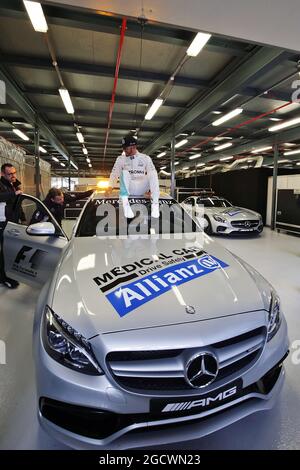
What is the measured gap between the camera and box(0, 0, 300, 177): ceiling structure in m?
3.68

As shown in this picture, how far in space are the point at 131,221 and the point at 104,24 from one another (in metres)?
2.95

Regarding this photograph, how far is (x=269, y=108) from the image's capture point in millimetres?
7043

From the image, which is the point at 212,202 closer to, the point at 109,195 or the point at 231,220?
the point at 231,220

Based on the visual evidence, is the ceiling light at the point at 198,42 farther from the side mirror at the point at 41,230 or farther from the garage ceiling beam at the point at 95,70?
the side mirror at the point at 41,230

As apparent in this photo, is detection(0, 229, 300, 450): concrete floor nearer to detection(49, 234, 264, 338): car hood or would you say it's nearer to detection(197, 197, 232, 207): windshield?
detection(49, 234, 264, 338): car hood

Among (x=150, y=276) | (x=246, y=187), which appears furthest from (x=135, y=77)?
(x=246, y=187)

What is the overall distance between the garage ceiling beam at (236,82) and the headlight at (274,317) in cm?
364

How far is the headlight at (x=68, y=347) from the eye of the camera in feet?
3.12

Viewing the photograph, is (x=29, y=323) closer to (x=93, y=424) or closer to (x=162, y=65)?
(x=93, y=424)

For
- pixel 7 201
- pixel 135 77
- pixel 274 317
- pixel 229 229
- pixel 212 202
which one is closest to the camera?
pixel 274 317

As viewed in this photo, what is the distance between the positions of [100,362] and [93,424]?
8.4 inches

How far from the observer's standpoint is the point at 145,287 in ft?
4.02

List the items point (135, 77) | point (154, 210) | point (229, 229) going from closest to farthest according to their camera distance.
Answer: point (154, 210), point (135, 77), point (229, 229)

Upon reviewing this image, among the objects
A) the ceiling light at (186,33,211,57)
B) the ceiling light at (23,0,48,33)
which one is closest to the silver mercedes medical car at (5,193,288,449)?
the ceiling light at (23,0,48,33)
